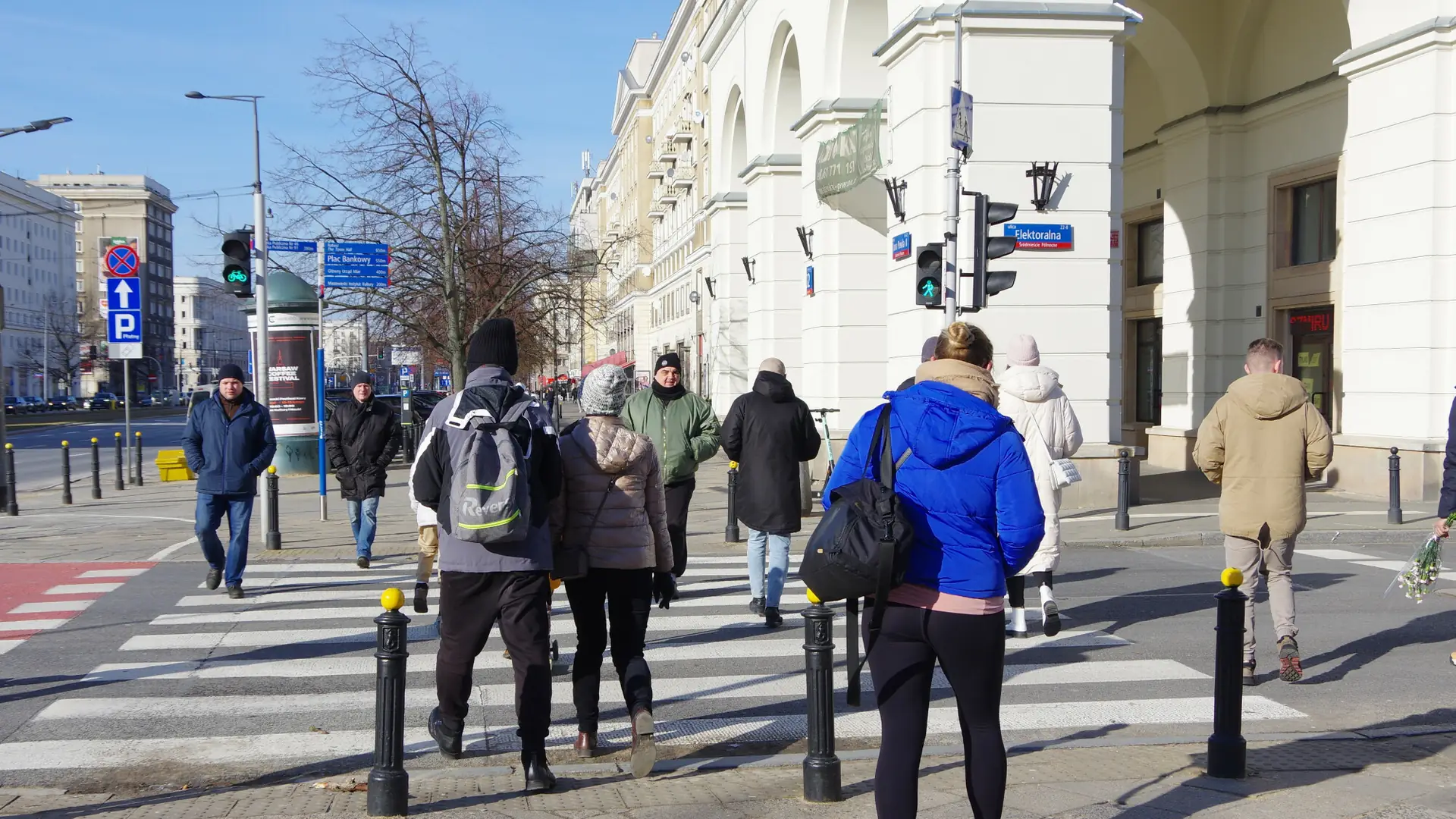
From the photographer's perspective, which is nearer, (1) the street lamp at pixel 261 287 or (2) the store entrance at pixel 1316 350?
(1) the street lamp at pixel 261 287

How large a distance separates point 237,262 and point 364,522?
13.0 feet

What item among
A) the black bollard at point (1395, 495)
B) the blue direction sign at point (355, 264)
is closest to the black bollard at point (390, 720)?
the black bollard at point (1395, 495)

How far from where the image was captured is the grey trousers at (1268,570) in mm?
7070

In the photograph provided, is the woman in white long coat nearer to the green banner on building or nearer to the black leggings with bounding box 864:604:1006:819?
the black leggings with bounding box 864:604:1006:819

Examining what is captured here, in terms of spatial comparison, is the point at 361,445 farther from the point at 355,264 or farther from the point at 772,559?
the point at 355,264

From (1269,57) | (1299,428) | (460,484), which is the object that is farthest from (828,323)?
(460,484)

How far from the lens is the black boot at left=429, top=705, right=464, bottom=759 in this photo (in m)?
5.67

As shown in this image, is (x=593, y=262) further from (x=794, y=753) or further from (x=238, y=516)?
(x=794, y=753)

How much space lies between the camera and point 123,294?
21.7m

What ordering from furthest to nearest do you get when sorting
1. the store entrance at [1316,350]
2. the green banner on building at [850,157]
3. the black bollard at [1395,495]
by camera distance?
the store entrance at [1316,350] < the green banner on building at [850,157] < the black bollard at [1395,495]

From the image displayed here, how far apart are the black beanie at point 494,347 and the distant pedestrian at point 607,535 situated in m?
0.41

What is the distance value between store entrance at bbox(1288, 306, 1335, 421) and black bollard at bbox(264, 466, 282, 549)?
15.8 meters

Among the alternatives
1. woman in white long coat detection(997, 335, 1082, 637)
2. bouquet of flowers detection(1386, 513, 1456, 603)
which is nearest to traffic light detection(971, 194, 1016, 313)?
woman in white long coat detection(997, 335, 1082, 637)

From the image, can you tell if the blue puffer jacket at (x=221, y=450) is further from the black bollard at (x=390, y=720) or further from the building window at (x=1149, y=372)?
the building window at (x=1149, y=372)
